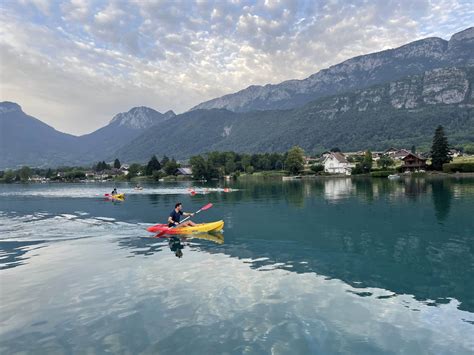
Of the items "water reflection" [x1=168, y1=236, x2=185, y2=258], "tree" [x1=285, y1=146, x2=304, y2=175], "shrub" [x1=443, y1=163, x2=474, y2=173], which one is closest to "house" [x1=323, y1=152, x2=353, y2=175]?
"tree" [x1=285, y1=146, x2=304, y2=175]

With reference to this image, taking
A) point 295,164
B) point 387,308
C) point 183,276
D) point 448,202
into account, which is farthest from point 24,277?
point 295,164

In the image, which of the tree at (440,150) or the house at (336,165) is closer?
the tree at (440,150)

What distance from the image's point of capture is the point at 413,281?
16781mm

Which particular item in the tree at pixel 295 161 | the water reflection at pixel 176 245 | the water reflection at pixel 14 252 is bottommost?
the water reflection at pixel 176 245

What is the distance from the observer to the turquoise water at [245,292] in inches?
450

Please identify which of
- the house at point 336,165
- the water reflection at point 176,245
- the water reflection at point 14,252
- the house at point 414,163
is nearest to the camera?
the water reflection at point 14,252

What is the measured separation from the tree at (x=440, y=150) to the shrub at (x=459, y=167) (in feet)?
16.5

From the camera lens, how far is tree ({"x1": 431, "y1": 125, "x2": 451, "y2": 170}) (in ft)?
374

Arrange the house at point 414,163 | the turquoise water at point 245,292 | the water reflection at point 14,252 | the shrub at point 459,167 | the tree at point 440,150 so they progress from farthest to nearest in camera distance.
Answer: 1. the house at point 414,163
2. the tree at point 440,150
3. the shrub at point 459,167
4. the water reflection at point 14,252
5. the turquoise water at point 245,292

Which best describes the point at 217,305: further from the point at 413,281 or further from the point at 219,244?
the point at 219,244

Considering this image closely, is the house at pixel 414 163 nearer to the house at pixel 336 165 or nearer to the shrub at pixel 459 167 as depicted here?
the shrub at pixel 459 167

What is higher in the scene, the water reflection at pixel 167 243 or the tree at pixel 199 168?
the tree at pixel 199 168

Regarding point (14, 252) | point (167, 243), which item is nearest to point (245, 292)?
point (167, 243)

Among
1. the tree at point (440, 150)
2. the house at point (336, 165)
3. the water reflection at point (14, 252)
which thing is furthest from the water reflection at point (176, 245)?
the house at point (336, 165)
